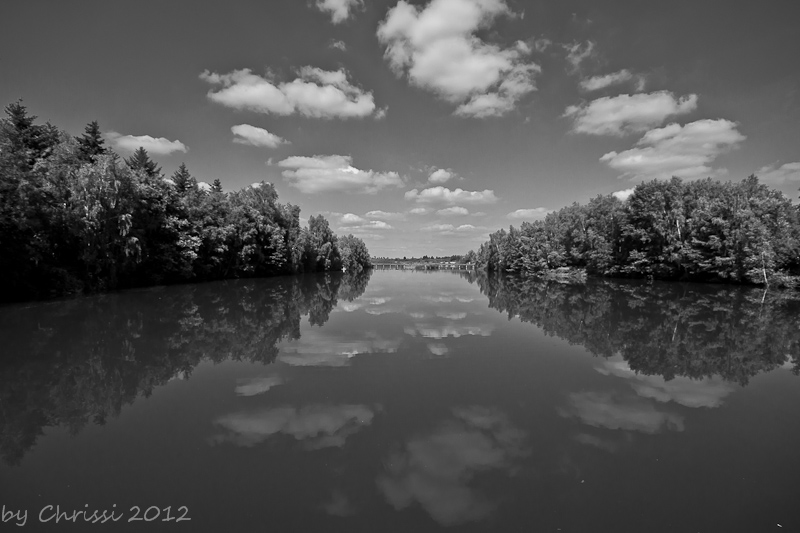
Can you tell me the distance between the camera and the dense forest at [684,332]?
973 centimetres

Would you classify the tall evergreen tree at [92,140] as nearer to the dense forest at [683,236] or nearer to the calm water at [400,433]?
the calm water at [400,433]

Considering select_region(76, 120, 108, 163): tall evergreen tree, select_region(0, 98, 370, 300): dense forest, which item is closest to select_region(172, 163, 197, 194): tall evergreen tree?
select_region(0, 98, 370, 300): dense forest

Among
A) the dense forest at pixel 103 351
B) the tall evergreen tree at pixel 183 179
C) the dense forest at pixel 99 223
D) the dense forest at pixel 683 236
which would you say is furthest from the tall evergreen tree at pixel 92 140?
the dense forest at pixel 683 236

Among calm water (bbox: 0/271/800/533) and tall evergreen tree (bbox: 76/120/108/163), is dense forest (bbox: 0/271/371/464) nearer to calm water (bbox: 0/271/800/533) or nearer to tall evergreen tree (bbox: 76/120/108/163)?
calm water (bbox: 0/271/800/533)

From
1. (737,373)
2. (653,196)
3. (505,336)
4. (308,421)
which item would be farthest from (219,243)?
(653,196)

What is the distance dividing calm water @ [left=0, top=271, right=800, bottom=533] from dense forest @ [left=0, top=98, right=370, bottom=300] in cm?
1191

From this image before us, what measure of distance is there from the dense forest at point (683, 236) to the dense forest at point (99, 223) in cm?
4860

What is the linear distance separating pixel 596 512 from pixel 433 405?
324 centimetres

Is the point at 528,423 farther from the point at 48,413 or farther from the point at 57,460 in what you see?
the point at 48,413

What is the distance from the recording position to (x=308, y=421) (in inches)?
235

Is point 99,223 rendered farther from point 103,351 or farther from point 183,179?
point 183,179

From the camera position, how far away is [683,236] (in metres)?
41.6

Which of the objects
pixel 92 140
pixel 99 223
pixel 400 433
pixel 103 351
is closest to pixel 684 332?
pixel 400 433

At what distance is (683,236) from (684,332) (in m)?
35.9
